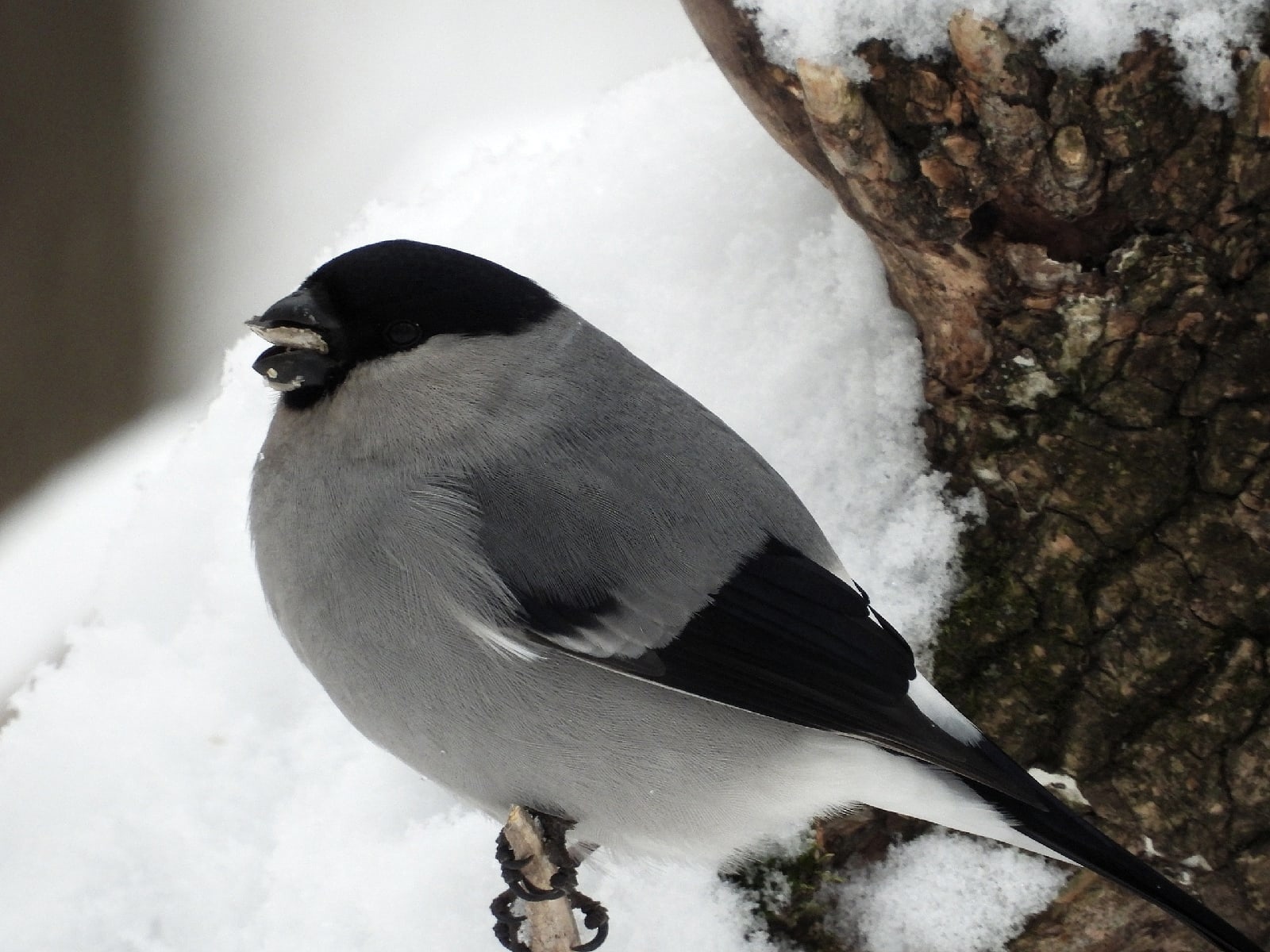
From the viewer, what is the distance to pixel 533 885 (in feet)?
6.14

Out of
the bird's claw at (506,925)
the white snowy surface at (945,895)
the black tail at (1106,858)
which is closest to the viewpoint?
the black tail at (1106,858)

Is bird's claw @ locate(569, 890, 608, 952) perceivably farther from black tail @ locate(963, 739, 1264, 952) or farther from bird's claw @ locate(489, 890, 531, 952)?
black tail @ locate(963, 739, 1264, 952)

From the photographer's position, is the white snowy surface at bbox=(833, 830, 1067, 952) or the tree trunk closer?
the tree trunk

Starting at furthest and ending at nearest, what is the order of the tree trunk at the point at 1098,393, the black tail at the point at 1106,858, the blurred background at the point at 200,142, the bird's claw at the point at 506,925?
the blurred background at the point at 200,142 < the bird's claw at the point at 506,925 < the tree trunk at the point at 1098,393 < the black tail at the point at 1106,858

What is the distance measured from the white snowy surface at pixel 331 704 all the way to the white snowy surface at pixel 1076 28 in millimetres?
576

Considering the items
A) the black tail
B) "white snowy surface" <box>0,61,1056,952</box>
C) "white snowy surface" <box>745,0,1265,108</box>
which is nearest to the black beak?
"white snowy surface" <box>0,61,1056,952</box>

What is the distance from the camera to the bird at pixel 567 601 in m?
1.78

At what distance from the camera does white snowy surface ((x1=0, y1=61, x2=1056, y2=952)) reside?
2.18 m

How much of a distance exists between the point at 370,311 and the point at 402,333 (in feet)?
0.21

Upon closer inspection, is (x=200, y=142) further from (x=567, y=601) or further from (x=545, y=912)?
(x=545, y=912)

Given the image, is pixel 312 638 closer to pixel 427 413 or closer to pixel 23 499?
pixel 427 413

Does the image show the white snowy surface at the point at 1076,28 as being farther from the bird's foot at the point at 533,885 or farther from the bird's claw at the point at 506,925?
the bird's claw at the point at 506,925

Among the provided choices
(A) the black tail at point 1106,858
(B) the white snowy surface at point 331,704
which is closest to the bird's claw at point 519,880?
(B) the white snowy surface at point 331,704

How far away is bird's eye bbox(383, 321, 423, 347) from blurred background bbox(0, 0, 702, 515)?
1.43 metres
